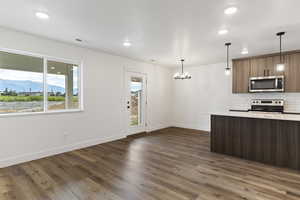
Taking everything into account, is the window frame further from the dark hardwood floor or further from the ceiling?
the dark hardwood floor

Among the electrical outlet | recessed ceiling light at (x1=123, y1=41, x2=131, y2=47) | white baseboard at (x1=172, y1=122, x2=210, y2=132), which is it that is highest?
recessed ceiling light at (x1=123, y1=41, x2=131, y2=47)

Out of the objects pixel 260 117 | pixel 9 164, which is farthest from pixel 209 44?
pixel 9 164

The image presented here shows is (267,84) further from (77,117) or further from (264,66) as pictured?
(77,117)

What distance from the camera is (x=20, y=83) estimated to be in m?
3.44

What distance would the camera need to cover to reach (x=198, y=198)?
7.10ft

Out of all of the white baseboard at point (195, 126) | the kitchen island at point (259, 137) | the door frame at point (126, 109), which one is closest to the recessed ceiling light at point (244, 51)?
the kitchen island at point (259, 137)

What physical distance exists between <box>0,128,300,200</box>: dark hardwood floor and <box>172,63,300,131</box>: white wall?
8.88ft

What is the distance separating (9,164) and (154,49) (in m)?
4.17

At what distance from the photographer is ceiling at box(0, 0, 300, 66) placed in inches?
90.4

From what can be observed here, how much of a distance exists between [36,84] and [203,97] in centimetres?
554

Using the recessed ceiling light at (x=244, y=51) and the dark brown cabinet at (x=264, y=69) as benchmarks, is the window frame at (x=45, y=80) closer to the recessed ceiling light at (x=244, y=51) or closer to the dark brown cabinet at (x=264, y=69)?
the recessed ceiling light at (x=244, y=51)

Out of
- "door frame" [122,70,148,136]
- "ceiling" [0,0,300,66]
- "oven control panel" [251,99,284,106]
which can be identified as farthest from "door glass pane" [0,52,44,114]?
"oven control panel" [251,99,284,106]

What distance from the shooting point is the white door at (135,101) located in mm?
5523

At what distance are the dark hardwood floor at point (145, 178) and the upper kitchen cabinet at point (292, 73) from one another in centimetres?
272
